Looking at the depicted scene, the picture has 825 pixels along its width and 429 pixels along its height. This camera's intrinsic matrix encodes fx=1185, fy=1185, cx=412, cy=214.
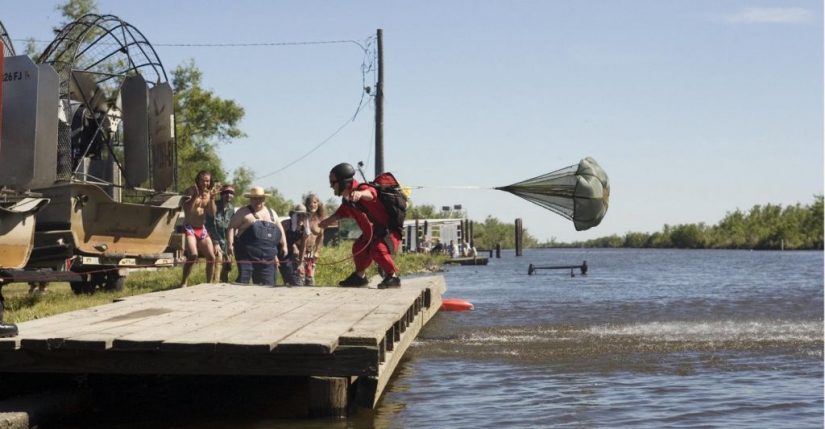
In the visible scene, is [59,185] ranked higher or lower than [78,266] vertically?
higher

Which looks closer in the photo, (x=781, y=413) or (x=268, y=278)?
(x=781, y=413)

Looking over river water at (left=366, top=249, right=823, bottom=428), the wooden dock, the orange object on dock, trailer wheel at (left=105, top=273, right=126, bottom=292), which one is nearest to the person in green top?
trailer wheel at (left=105, top=273, right=126, bottom=292)

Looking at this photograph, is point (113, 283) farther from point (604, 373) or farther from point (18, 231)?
point (604, 373)

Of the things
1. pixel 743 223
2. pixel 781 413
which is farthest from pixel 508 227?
pixel 781 413

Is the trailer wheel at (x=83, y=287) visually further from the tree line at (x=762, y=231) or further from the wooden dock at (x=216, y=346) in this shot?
the tree line at (x=762, y=231)

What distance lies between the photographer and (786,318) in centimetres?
2172

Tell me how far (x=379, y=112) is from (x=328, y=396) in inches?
1024

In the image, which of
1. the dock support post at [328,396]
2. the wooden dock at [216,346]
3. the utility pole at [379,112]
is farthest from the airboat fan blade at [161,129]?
the utility pole at [379,112]

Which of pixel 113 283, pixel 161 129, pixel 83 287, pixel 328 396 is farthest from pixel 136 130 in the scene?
pixel 328 396

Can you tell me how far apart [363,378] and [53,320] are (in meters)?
2.73

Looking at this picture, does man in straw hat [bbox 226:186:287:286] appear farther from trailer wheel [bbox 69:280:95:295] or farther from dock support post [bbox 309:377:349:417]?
dock support post [bbox 309:377:349:417]

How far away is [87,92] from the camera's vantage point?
1717cm

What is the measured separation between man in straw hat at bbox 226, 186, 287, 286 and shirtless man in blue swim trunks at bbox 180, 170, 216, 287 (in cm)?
50

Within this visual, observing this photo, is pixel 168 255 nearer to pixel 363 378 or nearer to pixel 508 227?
pixel 363 378
